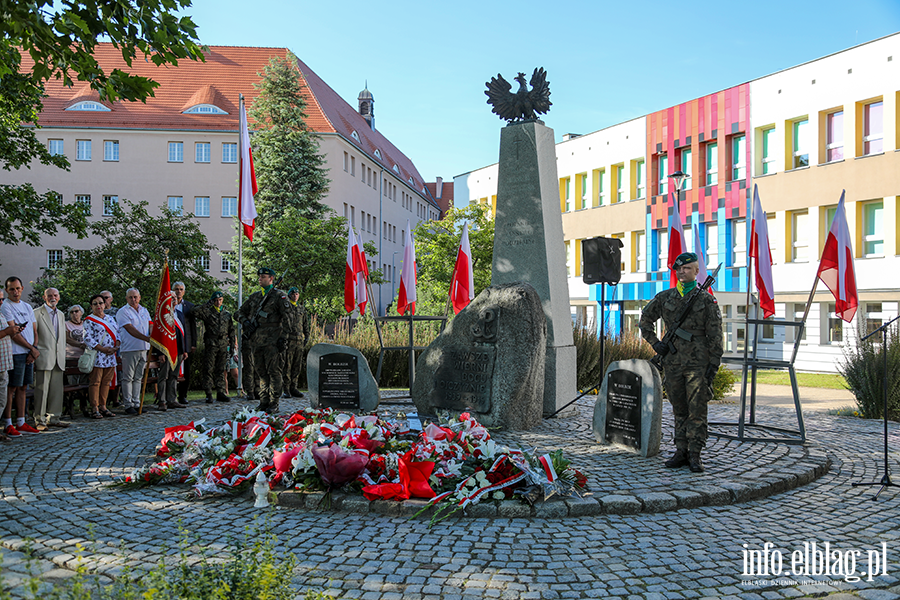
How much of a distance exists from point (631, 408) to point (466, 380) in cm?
226

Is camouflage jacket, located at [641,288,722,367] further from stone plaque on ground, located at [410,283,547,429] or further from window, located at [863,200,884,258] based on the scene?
window, located at [863,200,884,258]

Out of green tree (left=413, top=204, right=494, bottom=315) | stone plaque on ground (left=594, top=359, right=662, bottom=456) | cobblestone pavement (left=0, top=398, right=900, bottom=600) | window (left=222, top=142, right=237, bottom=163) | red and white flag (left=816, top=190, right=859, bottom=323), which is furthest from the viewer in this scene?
window (left=222, top=142, right=237, bottom=163)

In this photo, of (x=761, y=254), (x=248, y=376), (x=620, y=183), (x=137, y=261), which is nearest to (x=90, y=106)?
(x=137, y=261)

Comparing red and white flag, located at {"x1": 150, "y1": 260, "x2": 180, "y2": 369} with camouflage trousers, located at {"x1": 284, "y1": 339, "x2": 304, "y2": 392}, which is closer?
red and white flag, located at {"x1": 150, "y1": 260, "x2": 180, "y2": 369}

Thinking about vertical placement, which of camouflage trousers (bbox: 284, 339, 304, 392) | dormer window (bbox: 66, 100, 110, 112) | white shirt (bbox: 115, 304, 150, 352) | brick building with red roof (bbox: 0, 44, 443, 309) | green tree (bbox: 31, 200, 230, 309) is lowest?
camouflage trousers (bbox: 284, 339, 304, 392)

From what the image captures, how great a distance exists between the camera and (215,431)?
678 cm

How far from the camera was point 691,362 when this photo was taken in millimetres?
6594

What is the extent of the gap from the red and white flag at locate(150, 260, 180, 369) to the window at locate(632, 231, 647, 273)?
1058 inches

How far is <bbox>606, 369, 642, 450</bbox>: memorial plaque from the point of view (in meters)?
→ 7.13

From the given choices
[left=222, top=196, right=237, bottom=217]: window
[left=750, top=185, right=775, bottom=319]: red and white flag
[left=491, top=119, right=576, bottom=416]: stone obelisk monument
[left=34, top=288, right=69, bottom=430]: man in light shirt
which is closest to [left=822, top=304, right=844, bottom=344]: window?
[left=750, top=185, right=775, bottom=319]: red and white flag

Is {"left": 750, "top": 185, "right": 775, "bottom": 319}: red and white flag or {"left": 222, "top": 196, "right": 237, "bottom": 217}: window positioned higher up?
{"left": 222, "top": 196, "right": 237, "bottom": 217}: window

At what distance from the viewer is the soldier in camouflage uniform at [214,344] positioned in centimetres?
1187

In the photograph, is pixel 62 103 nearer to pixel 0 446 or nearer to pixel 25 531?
pixel 0 446

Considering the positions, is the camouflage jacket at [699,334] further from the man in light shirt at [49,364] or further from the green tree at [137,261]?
the green tree at [137,261]
